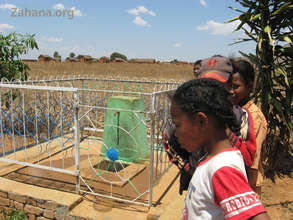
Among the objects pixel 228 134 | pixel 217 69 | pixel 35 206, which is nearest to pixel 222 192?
pixel 228 134

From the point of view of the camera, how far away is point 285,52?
A: 420cm

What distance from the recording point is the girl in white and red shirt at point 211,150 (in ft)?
3.01

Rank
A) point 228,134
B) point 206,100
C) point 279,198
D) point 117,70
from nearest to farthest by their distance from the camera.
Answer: point 206,100 < point 228,134 < point 279,198 < point 117,70

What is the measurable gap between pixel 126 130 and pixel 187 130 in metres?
3.69

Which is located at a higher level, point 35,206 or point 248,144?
point 248,144

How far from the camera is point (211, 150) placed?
108 centimetres

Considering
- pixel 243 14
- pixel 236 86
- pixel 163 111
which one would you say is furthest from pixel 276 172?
pixel 236 86

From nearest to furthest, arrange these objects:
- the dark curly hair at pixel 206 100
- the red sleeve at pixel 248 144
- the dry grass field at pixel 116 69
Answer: the dark curly hair at pixel 206 100
the red sleeve at pixel 248 144
the dry grass field at pixel 116 69

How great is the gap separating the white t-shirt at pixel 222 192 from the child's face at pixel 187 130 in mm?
93

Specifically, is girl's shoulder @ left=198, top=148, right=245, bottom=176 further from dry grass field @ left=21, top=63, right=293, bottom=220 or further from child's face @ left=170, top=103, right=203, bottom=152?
dry grass field @ left=21, top=63, right=293, bottom=220

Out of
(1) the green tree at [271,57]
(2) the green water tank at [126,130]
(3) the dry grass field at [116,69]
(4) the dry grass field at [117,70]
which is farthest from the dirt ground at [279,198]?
(3) the dry grass field at [116,69]

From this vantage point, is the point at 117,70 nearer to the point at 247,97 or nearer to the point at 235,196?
the point at 247,97

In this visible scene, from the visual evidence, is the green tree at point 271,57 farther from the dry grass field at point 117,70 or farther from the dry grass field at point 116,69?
the dry grass field at point 116,69

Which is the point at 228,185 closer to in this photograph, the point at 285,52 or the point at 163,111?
the point at 163,111
